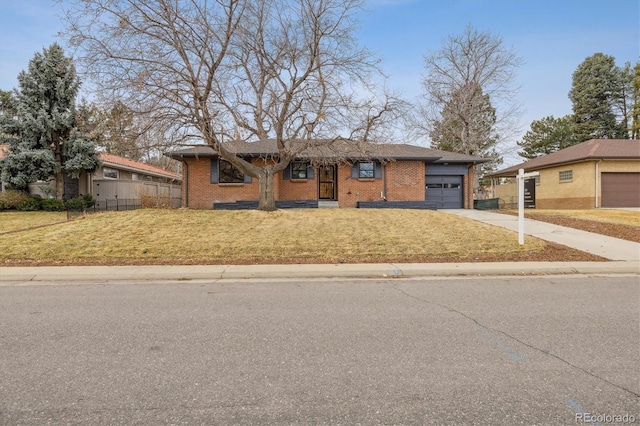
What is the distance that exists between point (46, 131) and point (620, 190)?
35104 mm

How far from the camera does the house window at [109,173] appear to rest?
2439cm

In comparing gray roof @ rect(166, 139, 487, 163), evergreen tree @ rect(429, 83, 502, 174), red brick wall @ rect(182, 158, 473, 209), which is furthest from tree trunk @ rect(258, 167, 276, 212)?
evergreen tree @ rect(429, 83, 502, 174)

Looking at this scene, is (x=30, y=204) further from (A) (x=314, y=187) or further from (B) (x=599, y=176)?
(B) (x=599, y=176)

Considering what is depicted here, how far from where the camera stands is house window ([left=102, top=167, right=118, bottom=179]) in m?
24.4

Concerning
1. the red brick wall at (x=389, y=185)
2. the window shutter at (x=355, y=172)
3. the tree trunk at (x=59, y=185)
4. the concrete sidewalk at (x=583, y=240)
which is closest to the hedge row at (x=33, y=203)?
the tree trunk at (x=59, y=185)

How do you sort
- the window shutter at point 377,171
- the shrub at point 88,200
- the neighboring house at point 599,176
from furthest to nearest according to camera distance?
the neighboring house at point 599,176 → the window shutter at point 377,171 → the shrub at point 88,200

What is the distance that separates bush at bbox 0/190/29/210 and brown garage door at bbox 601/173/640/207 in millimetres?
34559

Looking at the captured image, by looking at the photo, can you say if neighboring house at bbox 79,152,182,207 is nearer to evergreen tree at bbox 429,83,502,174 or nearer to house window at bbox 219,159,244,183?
house window at bbox 219,159,244,183

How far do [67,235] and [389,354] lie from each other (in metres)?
11.8

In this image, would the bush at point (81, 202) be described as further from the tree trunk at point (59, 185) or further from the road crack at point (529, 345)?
the road crack at point (529, 345)

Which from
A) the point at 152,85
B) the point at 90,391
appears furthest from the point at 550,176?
the point at 90,391

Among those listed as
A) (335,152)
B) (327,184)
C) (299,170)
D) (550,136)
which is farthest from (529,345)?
(550,136)

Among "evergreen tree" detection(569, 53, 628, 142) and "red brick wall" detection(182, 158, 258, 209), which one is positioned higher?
"evergreen tree" detection(569, 53, 628, 142)

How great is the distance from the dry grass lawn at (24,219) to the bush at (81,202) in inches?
50.6
